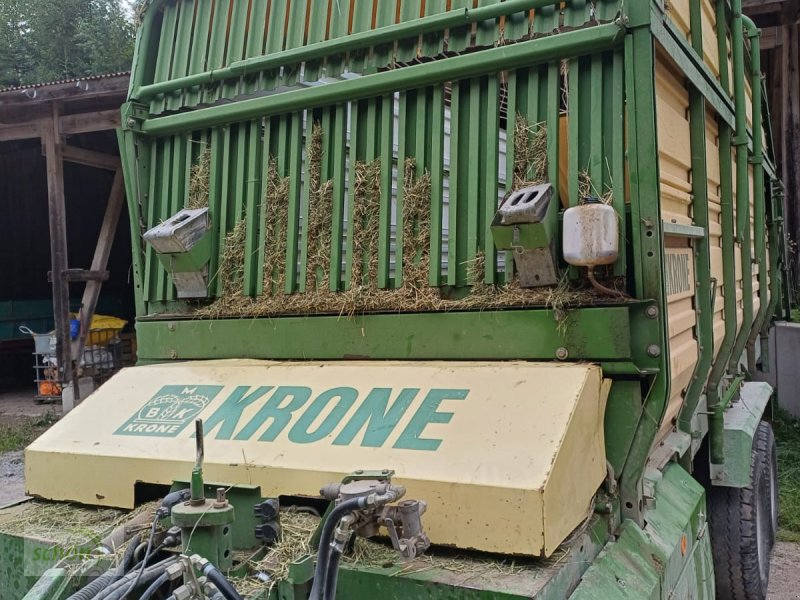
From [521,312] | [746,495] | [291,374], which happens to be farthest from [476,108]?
[746,495]

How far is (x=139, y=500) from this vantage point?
267 cm

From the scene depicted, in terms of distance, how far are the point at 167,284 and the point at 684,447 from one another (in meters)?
2.55

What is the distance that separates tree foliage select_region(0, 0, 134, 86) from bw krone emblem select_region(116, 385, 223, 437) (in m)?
18.9

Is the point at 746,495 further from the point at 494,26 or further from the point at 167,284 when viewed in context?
the point at 167,284

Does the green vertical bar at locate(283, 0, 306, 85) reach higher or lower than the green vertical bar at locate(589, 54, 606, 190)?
higher

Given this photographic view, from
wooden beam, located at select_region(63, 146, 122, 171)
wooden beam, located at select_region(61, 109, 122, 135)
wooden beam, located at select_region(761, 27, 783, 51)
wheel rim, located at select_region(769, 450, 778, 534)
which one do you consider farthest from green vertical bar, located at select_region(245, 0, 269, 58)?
wooden beam, located at select_region(761, 27, 783, 51)

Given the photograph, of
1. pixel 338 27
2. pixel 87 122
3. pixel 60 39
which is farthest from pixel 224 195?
pixel 60 39

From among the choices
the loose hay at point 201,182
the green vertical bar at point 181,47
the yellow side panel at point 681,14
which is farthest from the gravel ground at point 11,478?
the yellow side panel at point 681,14

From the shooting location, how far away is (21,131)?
1109 cm

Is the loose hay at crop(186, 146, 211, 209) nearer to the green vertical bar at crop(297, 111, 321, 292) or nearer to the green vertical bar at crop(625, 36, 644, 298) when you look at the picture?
the green vertical bar at crop(297, 111, 321, 292)

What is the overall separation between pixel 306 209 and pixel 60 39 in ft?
71.3

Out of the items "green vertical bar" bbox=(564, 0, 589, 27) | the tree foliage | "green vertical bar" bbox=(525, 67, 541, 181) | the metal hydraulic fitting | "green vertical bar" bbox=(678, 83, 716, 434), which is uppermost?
the tree foliage

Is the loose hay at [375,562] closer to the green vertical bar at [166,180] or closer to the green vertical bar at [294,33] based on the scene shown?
the green vertical bar at [166,180]

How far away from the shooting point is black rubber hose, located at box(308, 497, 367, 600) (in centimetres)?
184
